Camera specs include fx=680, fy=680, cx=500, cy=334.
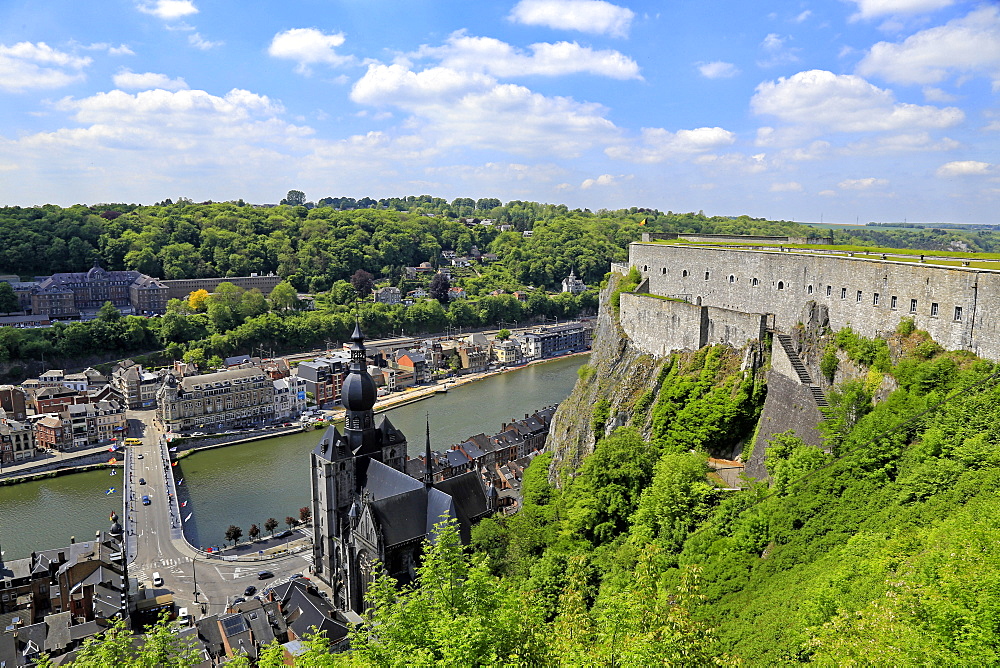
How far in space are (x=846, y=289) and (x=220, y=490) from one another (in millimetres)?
27145

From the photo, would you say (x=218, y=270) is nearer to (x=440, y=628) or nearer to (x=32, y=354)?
(x=32, y=354)

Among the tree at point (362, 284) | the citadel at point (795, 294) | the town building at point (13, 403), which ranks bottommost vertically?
the town building at point (13, 403)

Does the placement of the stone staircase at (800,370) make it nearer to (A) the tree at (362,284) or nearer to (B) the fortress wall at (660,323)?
(B) the fortress wall at (660,323)

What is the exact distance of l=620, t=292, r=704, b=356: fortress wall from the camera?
21188 millimetres

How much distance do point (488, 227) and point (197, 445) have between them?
92.0 meters

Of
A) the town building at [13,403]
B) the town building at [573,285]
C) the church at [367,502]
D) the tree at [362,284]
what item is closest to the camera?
the church at [367,502]

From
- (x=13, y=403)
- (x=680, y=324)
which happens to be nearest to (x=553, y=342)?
(x=13, y=403)

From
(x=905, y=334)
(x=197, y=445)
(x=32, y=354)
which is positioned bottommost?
(x=197, y=445)

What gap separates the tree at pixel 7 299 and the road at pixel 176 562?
36.8 meters

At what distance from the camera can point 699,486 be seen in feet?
49.3

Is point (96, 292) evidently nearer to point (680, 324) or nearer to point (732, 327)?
point (680, 324)

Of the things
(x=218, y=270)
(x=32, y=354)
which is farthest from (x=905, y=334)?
(x=218, y=270)

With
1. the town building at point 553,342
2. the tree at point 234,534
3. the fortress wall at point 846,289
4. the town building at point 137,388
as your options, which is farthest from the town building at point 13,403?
the town building at point 553,342

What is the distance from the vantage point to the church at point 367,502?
19344 millimetres
